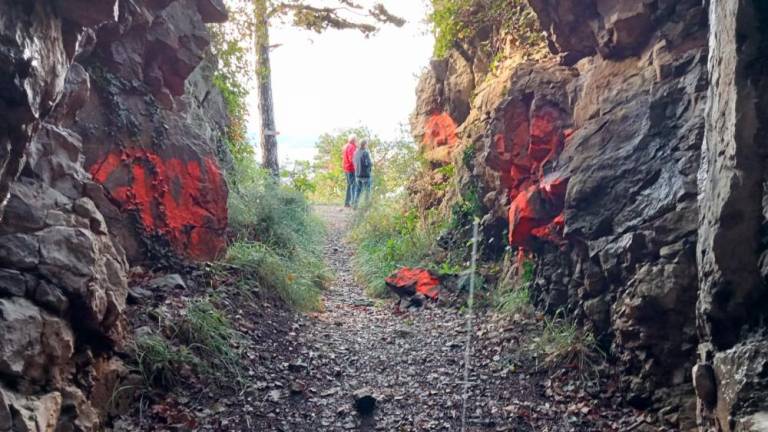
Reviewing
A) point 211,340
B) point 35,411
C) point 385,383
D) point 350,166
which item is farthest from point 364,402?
point 350,166

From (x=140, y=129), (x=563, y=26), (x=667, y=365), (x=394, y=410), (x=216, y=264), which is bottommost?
(x=394, y=410)

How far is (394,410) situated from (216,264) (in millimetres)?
2560

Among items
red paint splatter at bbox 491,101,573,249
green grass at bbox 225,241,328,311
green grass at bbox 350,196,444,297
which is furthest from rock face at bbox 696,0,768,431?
green grass at bbox 350,196,444,297

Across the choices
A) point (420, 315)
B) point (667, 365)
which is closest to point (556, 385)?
point (667, 365)

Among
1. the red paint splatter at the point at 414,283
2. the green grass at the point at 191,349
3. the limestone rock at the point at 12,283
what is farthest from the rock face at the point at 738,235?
the red paint splatter at the point at 414,283

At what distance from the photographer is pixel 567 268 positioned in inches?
200

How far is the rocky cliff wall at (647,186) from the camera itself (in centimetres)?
274

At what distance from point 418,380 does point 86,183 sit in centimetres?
300

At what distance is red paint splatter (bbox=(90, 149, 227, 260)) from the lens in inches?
210

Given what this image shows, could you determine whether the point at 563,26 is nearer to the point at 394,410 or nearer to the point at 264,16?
the point at 394,410

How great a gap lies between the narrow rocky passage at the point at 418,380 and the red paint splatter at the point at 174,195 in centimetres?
134

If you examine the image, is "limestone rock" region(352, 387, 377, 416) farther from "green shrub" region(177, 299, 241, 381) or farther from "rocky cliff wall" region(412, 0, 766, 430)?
"rocky cliff wall" region(412, 0, 766, 430)

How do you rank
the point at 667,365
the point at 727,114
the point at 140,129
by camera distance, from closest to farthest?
the point at 727,114
the point at 667,365
the point at 140,129

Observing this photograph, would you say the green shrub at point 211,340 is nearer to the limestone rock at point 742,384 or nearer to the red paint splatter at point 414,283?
the red paint splatter at point 414,283
